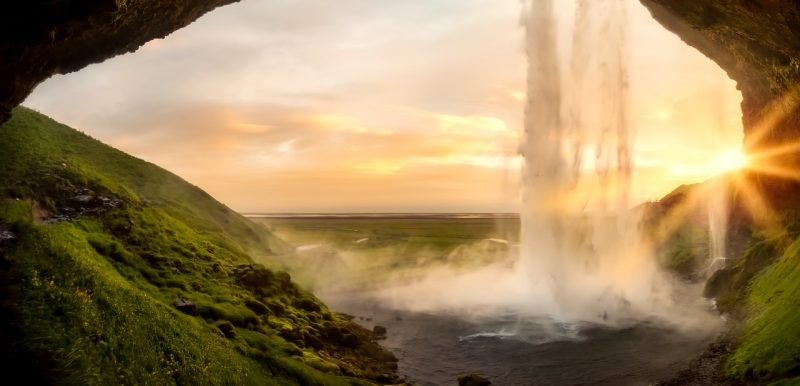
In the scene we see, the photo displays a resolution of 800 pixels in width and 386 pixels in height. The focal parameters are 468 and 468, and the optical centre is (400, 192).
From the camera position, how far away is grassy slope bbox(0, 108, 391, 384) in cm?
2219

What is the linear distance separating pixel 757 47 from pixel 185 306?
48.7m

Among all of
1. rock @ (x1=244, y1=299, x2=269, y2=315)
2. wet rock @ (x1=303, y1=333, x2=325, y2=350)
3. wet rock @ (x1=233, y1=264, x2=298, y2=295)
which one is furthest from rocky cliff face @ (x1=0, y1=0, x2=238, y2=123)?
wet rock @ (x1=303, y1=333, x2=325, y2=350)

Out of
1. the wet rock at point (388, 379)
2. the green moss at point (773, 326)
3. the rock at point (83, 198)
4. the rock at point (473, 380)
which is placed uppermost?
the green moss at point (773, 326)

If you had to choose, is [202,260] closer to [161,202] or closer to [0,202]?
[0,202]

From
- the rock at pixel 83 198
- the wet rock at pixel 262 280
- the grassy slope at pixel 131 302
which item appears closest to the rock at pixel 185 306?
the grassy slope at pixel 131 302

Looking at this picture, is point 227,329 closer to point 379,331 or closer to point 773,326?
point 379,331

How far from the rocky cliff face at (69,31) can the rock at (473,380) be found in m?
37.1

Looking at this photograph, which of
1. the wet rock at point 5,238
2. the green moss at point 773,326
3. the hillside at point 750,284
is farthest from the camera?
the hillside at point 750,284

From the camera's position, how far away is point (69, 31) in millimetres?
25359

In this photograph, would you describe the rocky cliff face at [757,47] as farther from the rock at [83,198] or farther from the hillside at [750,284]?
the rock at [83,198]

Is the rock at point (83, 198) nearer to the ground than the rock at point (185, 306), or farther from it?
farther from it

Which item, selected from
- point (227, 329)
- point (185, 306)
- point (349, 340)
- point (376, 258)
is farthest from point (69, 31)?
point (376, 258)

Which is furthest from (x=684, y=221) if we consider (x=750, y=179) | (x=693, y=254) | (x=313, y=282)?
(x=313, y=282)

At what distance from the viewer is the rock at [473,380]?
41281mm
